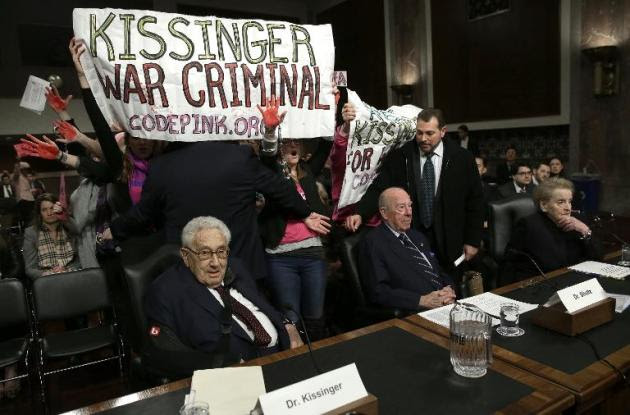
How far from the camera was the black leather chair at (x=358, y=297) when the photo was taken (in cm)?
238

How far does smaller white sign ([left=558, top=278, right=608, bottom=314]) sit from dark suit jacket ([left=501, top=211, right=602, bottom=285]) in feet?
3.26

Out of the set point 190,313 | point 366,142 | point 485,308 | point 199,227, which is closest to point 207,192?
point 199,227

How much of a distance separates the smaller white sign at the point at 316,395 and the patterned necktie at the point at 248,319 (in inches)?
33.6

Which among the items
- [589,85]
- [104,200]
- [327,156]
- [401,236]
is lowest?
[401,236]

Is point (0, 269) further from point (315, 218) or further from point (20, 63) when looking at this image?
point (20, 63)

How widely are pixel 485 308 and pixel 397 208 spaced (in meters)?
0.79

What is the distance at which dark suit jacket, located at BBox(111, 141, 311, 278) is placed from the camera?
2291 millimetres

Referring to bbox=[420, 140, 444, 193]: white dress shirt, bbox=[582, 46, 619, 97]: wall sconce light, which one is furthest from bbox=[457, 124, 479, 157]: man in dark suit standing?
bbox=[420, 140, 444, 193]: white dress shirt

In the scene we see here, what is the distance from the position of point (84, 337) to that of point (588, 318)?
2746mm

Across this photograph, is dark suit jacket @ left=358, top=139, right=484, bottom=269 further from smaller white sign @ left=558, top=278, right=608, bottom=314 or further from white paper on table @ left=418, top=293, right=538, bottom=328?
smaller white sign @ left=558, top=278, right=608, bottom=314

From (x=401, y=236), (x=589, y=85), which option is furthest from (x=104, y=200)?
(x=589, y=85)

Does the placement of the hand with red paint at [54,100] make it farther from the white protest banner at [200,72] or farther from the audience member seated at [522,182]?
the audience member seated at [522,182]

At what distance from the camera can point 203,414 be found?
1213mm

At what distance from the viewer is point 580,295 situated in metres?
1.80
